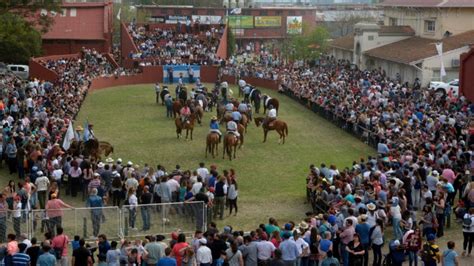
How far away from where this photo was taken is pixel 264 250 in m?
16.0

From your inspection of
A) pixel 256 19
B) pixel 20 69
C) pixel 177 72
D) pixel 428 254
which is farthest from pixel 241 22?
pixel 428 254

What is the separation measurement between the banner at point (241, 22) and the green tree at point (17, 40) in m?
55.7

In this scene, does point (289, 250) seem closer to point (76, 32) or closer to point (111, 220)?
point (111, 220)

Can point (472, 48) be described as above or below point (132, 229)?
above

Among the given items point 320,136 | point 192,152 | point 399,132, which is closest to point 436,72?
point 320,136

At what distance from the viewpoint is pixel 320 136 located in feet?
117

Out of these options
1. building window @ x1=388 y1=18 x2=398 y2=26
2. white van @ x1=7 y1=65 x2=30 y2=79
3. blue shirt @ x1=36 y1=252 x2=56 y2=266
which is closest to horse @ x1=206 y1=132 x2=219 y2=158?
blue shirt @ x1=36 y1=252 x2=56 y2=266

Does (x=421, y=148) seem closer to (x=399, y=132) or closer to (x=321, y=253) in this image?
(x=399, y=132)

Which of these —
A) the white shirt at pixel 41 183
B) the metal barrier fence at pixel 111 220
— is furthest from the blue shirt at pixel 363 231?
the white shirt at pixel 41 183

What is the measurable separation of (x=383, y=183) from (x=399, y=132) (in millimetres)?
9396

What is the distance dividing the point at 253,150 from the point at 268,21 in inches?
3424

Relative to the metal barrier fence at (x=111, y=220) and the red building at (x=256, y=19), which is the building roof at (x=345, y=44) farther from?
the metal barrier fence at (x=111, y=220)

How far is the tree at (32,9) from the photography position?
5197cm

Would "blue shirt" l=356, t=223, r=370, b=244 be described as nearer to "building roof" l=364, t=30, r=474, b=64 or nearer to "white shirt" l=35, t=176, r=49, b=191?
"white shirt" l=35, t=176, r=49, b=191
